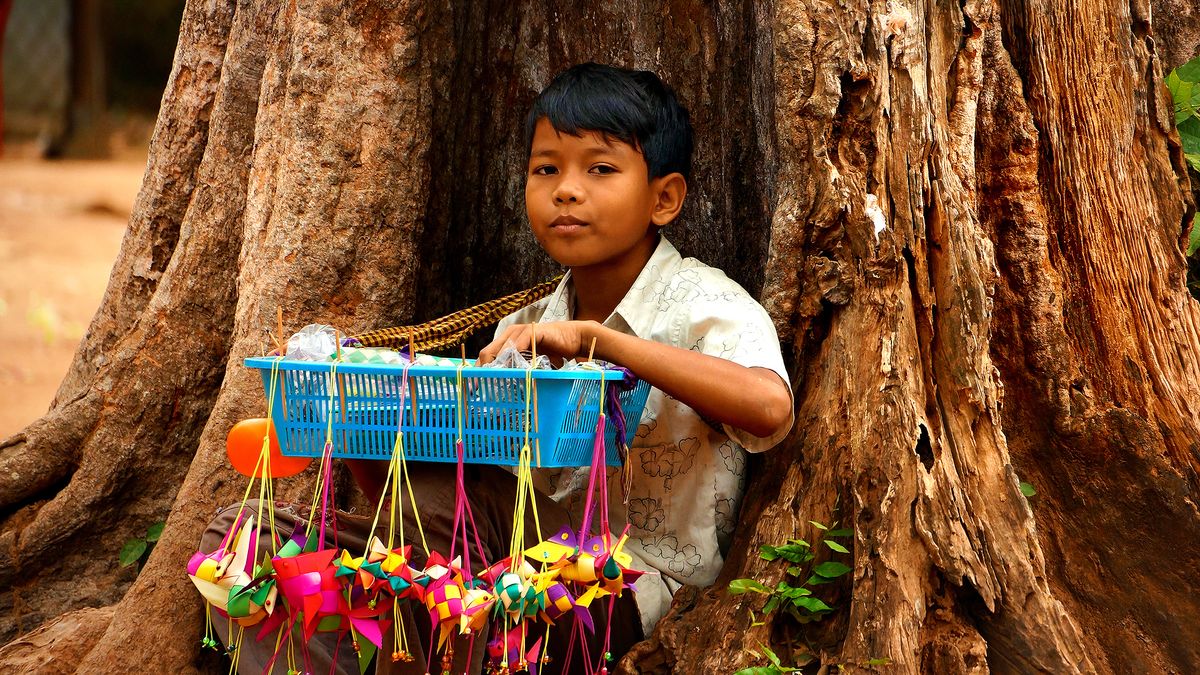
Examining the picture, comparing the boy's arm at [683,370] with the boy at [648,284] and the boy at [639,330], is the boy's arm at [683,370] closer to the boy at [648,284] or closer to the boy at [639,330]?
the boy at [639,330]

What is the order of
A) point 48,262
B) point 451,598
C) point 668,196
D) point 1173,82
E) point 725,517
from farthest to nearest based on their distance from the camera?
point 48,262, point 1173,82, point 668,196, point 725,517, point 451,598

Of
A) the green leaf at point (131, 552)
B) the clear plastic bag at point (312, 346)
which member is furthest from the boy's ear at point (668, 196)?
the green leaf at point (131, 552)

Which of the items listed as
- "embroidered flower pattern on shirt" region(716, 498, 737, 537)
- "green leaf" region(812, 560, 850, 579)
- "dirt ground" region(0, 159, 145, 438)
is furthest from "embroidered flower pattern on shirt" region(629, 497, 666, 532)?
"dirt ground" region(0, 159, 145, 438)

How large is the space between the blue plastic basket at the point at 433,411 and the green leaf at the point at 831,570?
22.9 inches

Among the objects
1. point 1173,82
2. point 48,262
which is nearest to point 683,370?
point 1173,82

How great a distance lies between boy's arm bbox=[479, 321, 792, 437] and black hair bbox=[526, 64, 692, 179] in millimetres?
607

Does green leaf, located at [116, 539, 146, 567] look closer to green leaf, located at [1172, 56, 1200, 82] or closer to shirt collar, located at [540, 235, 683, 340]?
shirt collar, located at [540, 235, 683, 340]

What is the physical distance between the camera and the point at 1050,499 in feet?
9.50

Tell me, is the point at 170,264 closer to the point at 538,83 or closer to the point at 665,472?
the point at 538,83

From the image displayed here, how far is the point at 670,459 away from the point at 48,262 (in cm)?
897

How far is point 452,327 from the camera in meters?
2.96

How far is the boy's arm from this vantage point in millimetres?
2336

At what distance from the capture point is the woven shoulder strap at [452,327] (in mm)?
2795

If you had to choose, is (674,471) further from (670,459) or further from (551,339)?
(551,339)
